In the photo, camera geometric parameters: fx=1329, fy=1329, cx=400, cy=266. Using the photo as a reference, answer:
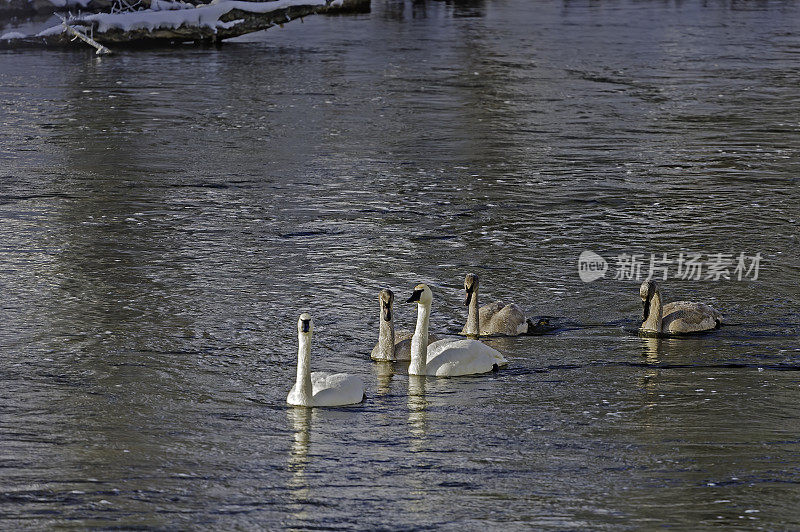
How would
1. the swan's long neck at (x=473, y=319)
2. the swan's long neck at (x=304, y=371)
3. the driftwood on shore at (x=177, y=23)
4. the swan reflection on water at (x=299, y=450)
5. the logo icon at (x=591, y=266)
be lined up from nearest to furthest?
the swan reflection on water at (x=299, y=450) → the swan's long neck at (x=304, y=371) → the swan's long neck at (x=473, y=319) → the logo icon at (x=591, y=266) → the driftwood on shore at (x=177, y=23)

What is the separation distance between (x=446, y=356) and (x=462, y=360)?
140mm

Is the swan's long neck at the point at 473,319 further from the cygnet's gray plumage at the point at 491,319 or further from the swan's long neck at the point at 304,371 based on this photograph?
the swan's long neck at the point at 304,371

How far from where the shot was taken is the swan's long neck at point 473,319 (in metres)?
11.2

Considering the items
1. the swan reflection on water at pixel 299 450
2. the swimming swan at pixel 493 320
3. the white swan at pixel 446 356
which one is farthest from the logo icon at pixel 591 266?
the swan reflection on water at pixel 299 450

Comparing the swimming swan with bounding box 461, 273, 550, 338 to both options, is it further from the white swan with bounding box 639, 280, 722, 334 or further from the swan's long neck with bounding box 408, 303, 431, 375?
the swan's long neck with bounding box 408, 303, 431, 375

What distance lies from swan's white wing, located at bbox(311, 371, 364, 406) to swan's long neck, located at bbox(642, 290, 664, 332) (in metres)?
3.04

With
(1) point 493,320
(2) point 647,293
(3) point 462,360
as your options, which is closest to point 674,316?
(2) point 647,293

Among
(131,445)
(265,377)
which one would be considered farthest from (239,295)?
(131,445)

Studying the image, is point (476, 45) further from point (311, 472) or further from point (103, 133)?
point (311, 472)

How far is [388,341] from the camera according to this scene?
10.5 m

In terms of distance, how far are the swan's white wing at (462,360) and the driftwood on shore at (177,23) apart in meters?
27.5

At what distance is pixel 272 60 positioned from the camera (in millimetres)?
33875

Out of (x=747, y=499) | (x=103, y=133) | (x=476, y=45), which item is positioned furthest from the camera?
(x=476, y=45)

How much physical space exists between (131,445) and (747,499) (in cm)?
386
